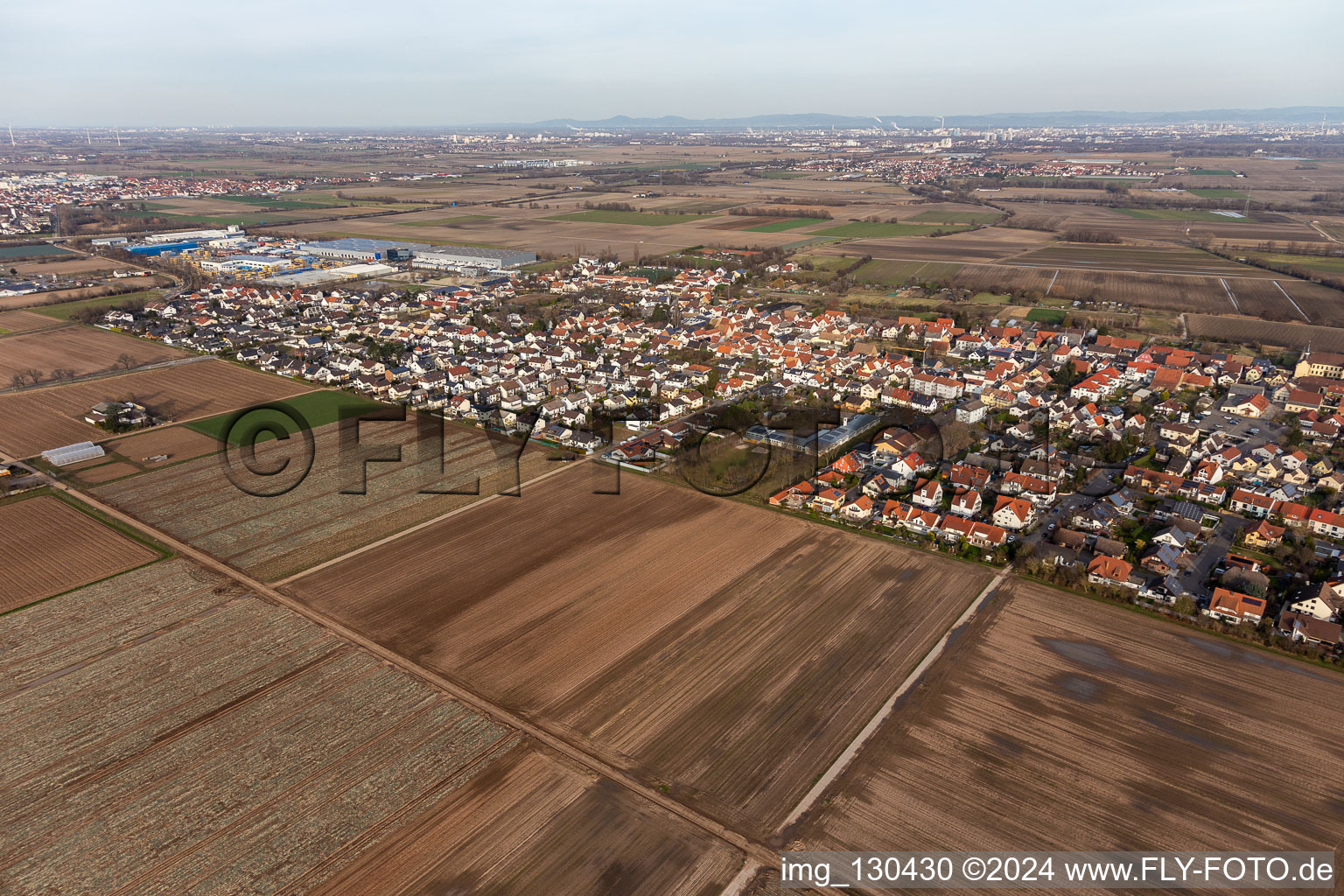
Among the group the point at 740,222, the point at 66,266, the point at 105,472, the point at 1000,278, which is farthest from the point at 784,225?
the point at 105,472

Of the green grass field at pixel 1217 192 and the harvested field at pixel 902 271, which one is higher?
the green grass field at pixel 1217 192

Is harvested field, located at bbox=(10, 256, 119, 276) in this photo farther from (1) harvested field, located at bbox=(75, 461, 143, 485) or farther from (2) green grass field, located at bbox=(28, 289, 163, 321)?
(1) harvested field, located at bbox=(75, 461, 143, 485)

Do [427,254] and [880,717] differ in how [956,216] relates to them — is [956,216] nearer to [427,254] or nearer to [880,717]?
[427,254]

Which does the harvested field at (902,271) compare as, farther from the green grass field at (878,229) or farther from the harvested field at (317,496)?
the harvested field at (317,496)

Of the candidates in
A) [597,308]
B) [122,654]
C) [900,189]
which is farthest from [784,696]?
[900,189]

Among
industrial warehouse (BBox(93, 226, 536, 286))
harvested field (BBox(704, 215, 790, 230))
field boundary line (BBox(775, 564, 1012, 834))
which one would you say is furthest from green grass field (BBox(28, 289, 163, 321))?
field boundary line (BBox(775, 564, 1012, 834))

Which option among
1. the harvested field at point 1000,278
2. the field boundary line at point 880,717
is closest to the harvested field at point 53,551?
the field boundary line at point 880,717
